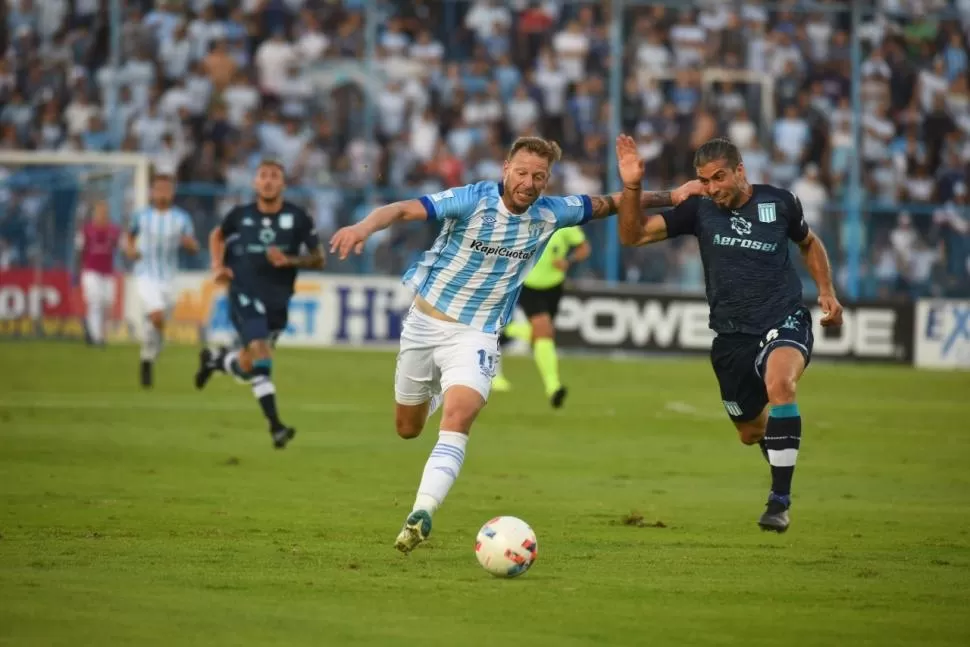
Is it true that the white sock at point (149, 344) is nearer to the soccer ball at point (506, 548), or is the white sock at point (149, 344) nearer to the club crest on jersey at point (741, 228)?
the club crest on jersey at point (741, 228)

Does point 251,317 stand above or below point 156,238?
below

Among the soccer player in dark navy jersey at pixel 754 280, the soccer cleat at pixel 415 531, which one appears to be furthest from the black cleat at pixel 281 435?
the soccer cleat at pixel 415 531

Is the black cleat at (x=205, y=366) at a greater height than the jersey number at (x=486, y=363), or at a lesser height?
lesser

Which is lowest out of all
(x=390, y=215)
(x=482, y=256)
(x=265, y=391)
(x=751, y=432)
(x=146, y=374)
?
(x=146, y=374)

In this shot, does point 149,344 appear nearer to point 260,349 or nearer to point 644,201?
point 260,349

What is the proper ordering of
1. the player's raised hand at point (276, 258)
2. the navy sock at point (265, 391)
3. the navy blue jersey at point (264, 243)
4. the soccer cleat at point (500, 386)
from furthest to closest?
the soccer cleat at point (500, 386)
the navy blue jersey at point (264, 243)
the player's raised hand at point (276, 258)
the navy sock at point (265, 391)

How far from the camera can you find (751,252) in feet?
33.4

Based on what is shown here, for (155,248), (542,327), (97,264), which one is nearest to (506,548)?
(542,327)

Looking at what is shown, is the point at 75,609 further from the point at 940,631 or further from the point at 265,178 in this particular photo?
the point at 265,178

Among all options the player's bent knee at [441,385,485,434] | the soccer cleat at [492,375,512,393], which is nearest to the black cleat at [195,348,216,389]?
the soccer cleat at [492,375,512,393]

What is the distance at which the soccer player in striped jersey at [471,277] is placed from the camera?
9047 millimetres

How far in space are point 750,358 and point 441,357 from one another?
2.09 meters

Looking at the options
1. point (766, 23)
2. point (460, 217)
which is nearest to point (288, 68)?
point (766, 23)

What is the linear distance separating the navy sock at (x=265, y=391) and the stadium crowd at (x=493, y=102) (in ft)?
45.4
